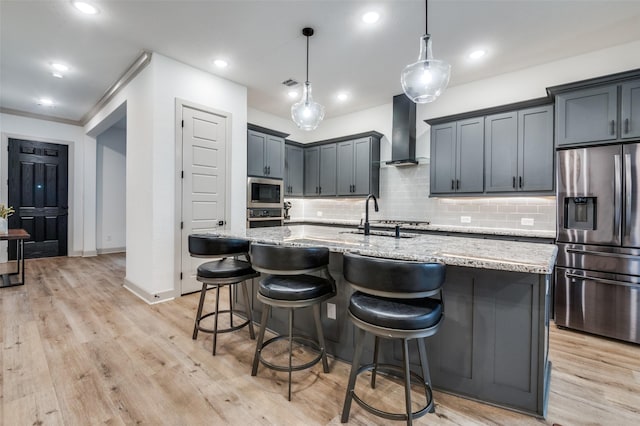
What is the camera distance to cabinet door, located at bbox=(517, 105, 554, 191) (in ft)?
10.9

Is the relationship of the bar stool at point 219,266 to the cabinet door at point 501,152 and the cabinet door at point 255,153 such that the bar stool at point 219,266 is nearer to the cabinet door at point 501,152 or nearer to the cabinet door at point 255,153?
the cabinet door at point 255,153

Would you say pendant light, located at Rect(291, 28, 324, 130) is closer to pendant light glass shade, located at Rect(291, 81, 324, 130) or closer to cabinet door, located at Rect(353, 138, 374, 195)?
pendant light glass shade, located at Rect(291, 81, 324, 130)

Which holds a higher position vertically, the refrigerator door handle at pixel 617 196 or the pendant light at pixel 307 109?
the pendant light at pixel 307 109

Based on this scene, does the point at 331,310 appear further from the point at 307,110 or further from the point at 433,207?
the point at 433,207

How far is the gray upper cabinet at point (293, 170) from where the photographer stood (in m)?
5.72

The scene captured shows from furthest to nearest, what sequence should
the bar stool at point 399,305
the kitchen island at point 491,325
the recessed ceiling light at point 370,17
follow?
the recessed ceiling light at point 370,17 → the kitchen island at point 491,325 → the bar stool at point 399,305

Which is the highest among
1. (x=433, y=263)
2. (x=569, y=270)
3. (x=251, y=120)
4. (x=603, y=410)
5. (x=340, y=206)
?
(x=251, y=120)

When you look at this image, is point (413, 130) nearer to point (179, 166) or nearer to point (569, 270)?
point (569, 270)

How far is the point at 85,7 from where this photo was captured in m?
2.67

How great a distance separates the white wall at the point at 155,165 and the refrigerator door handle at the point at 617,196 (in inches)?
179

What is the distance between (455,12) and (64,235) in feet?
26.9

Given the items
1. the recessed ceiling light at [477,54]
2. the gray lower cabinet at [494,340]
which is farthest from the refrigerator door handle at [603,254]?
the recessed ceiling light at [477,54]

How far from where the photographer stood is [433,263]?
1.39 meters

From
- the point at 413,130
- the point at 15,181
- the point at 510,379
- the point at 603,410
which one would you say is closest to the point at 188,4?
the point at 413,130
